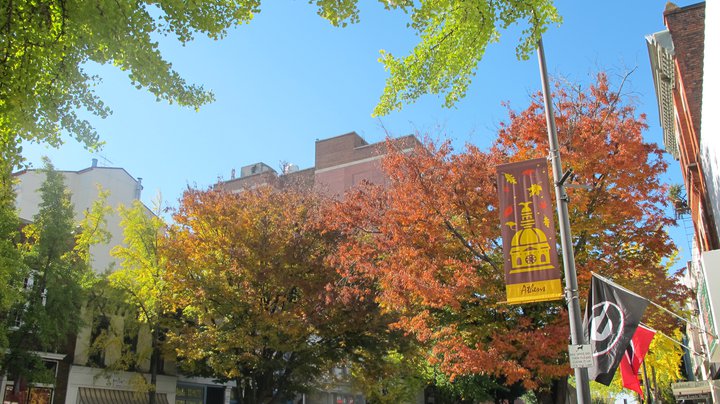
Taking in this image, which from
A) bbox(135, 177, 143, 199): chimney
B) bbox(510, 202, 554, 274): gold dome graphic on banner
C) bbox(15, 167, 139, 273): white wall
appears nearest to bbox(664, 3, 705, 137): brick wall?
bbox(510, 202, 554, 274): gold dome graphic on banner

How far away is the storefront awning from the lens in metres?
24.7

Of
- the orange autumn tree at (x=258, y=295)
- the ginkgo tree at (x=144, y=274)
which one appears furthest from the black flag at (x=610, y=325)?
the ginkgo tree at (x=144, y=274)

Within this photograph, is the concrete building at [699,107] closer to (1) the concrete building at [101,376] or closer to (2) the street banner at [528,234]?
(2) the street banner at [528,234]

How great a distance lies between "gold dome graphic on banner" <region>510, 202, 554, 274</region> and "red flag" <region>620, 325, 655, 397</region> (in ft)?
17.5

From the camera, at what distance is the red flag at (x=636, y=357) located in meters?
15.1

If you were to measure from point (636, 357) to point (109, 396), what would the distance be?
21.2 metres

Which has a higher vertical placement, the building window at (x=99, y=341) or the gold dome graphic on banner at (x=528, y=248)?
the gold dome graphic on banner at (x=528, y=248)

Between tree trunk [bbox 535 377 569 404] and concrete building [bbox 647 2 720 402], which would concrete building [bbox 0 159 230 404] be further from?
concrete building [bbox 647 2 720 402]

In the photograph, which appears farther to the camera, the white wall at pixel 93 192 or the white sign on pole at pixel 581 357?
the white wall at pixel 93 192

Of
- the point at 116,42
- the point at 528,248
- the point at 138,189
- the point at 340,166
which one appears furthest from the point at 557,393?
the point at 340,166

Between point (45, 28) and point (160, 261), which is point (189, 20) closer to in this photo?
point (45, 28)

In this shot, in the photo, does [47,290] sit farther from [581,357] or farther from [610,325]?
[610,325]

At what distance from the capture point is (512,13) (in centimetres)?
805

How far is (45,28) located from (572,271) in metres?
9.11
